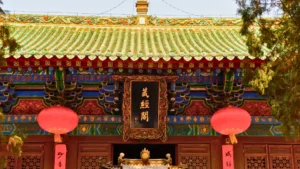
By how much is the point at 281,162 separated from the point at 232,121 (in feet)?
4.24

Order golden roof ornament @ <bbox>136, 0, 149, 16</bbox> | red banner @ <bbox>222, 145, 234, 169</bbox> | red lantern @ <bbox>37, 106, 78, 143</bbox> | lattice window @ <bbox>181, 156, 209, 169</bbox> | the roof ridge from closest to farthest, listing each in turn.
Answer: red lantern @ <bbox>37, 106, 78, 143</bbox>
red banner @ <bbox>222, 145, 234, 169</bbox>
lattice window @ <bbox>181, 156, 209, 169</bbox>
the roof ridge
golden roof ornament @ <bbox>136, 0, 149, 16</bbox>

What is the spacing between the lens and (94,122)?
7.83 m

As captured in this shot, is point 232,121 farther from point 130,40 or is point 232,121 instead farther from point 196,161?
point 130,40

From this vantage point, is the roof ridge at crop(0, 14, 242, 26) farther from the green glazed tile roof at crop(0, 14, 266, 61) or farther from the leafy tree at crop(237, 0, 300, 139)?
the leafy tree at crop(237, 0, 300, 139)

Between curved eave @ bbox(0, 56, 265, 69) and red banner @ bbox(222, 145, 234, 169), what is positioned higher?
curved eave @ bbox(0, 56, 265, 69)

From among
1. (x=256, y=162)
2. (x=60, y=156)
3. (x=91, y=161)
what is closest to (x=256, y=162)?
(x=256, y=162)

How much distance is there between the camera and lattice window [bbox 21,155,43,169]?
25.1ft

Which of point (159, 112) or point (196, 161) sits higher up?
point (159, 112)

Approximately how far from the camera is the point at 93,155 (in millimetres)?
7785

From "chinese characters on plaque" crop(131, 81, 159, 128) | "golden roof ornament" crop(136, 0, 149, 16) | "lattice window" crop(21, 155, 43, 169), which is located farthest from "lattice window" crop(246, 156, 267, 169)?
"golden roof ornament" crop(136, 0, 149, 16)

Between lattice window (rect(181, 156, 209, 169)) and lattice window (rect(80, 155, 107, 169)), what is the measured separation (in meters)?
1.31

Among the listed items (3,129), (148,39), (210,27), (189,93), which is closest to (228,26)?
(210,27)

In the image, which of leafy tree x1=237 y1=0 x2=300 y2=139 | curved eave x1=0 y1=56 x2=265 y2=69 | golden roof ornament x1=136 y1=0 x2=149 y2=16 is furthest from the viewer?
golden roof ornament x1=136 y1=0 x2=149 y2=16

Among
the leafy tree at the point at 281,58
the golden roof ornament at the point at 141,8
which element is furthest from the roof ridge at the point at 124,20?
the leafy tree at the point at 281,58
